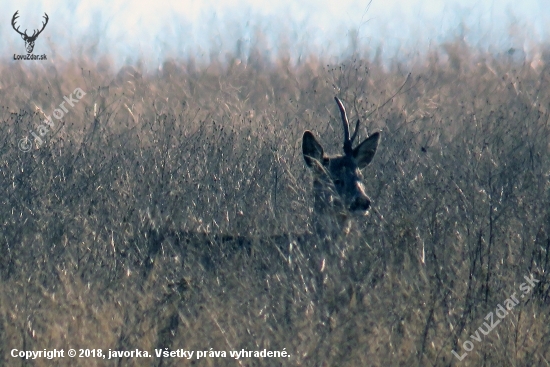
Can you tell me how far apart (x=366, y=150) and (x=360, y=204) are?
3.52 ft

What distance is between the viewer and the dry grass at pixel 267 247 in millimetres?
4727

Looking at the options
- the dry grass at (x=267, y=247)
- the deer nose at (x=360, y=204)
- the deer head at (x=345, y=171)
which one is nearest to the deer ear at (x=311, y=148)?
the deer head at (x=345, y=171)

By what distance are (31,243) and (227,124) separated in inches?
172

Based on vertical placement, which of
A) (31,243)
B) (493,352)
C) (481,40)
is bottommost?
(493,352)

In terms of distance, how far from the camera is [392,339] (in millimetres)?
4777

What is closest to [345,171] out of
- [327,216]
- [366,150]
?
[366,150]

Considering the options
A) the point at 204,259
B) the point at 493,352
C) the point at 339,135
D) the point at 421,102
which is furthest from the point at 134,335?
the point at 421,102

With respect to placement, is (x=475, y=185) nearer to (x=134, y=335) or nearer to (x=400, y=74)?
(x=134, y=335)

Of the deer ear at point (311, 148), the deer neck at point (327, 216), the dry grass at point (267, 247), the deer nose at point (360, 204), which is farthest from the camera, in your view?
the deer ear at point (311, 148)

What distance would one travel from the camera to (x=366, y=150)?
7773mm

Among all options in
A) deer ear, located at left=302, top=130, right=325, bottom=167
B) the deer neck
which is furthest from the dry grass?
deer ear, located at left=302, top=130, right=325, bottom=167

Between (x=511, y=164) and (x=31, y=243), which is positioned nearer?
(x=31, y=243)

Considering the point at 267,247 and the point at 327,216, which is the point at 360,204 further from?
the point at 267,247

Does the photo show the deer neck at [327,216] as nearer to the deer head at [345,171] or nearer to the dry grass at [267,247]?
the deer head at [345,171]
